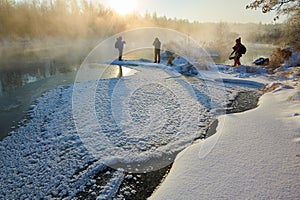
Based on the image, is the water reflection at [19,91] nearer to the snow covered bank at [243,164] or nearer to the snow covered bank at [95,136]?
the snow covered bank at [95,136]

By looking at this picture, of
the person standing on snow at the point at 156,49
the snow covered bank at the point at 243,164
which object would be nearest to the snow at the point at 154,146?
the snow covered bank at the point at 243,164

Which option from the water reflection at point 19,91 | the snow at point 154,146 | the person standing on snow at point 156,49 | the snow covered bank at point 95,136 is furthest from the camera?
the person standing on snow at point 156,49

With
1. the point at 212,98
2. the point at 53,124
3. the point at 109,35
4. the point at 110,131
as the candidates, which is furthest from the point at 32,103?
the point at 109,35

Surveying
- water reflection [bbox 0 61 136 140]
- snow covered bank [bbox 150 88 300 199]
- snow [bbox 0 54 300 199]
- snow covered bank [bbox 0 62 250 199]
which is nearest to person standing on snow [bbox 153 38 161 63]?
water reflection [bbox 0 61 136 140]

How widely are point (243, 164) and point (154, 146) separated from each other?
1.76 meters

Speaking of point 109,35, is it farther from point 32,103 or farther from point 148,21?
point 32,103

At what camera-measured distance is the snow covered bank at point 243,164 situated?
102 inches

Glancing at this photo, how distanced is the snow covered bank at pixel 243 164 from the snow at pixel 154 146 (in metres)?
0.01

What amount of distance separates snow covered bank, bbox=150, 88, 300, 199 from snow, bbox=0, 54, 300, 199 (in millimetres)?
13

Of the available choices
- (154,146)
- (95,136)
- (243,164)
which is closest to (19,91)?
(95,136)

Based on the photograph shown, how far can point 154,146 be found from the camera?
14.2 ft

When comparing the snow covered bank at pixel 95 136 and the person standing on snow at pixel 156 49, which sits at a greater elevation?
the person standing on snow at pixel 156 49

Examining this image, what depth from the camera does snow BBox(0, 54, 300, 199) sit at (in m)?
2.86

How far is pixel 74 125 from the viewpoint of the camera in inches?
205
